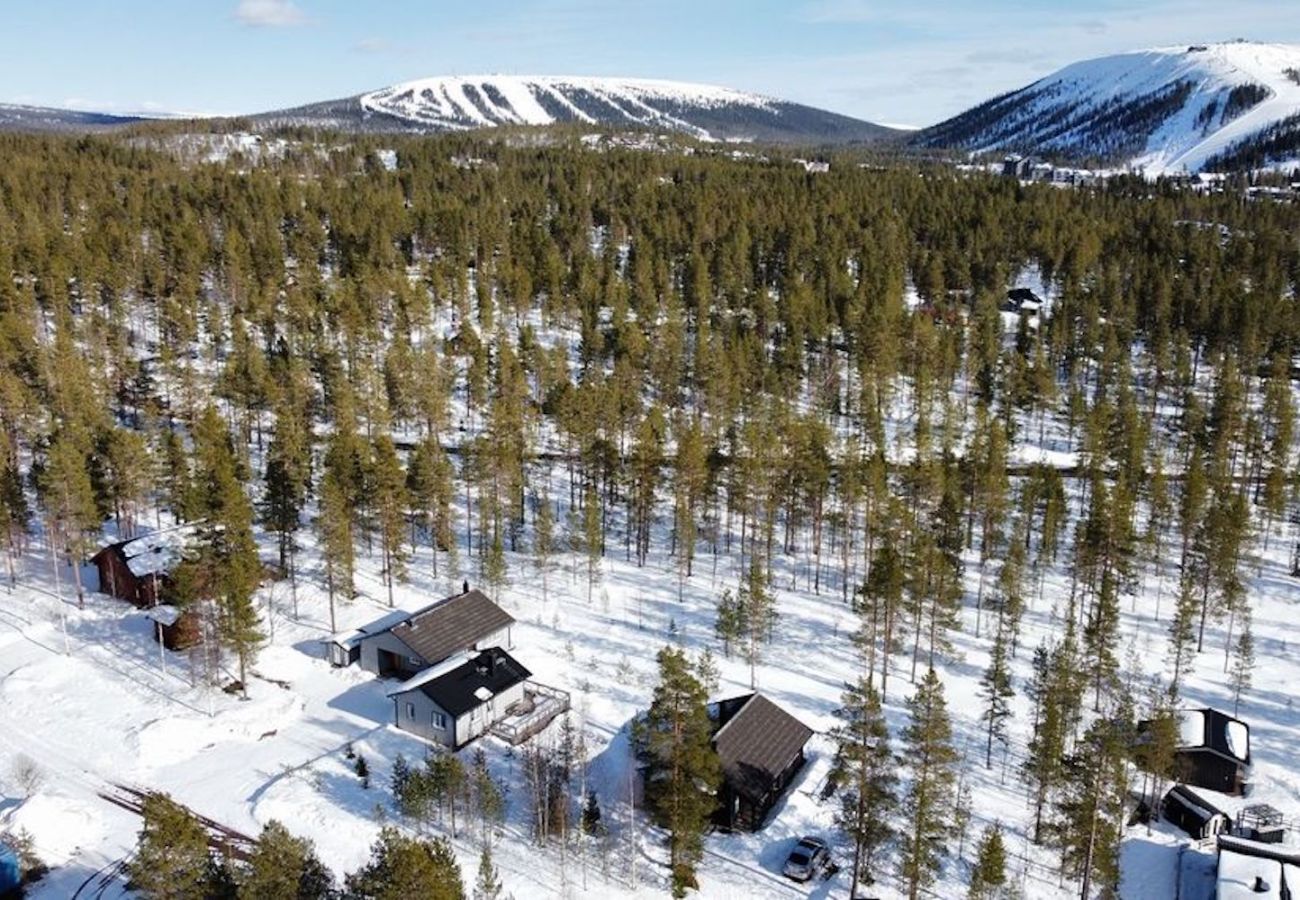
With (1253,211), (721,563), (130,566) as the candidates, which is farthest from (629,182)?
(130,566)

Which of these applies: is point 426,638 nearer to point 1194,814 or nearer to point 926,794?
point 926,794

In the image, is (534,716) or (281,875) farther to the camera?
(534,716)

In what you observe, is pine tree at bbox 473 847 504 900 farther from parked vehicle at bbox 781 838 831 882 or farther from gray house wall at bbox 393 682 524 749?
parked vehicle at bbox 781 838 831 882

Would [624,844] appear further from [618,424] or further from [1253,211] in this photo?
[1253,211]

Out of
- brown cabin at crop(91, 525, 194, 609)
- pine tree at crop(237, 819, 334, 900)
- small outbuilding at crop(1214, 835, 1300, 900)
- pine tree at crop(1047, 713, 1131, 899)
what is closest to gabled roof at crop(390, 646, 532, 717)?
pine tree at crop(237, 819, 334, 900)

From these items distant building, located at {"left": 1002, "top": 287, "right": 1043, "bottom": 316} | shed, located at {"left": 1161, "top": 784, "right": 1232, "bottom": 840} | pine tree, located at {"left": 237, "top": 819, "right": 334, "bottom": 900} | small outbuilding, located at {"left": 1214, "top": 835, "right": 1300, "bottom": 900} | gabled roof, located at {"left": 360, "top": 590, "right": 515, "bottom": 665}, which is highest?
distant building, located at {"left": 1002, "top": 287, "right": 1043, "bottom": 316}

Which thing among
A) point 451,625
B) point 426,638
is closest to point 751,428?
point 451,625
